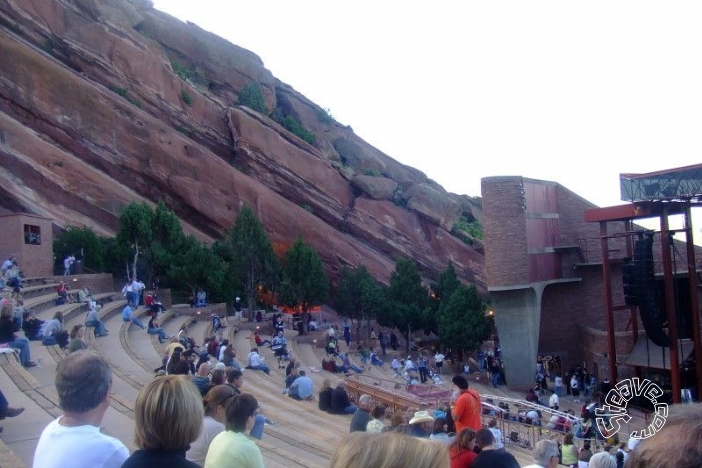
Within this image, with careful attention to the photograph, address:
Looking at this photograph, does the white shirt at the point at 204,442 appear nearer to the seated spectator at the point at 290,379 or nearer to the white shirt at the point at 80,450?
the white shirt at the point at 80,450

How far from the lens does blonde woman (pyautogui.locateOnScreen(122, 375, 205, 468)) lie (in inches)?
124

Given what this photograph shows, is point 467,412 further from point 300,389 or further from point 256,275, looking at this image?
point 256,275

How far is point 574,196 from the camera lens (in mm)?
35594

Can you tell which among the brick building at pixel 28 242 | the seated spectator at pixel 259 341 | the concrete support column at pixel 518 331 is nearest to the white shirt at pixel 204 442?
the seated spectator at pixel 259 341

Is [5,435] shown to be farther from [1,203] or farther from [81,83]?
[81,83]

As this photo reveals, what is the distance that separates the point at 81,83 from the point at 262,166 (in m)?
12.6

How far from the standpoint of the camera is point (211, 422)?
518cm

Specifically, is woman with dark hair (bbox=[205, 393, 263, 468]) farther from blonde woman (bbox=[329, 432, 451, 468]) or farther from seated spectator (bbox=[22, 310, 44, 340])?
seated spectator (bbox=[22, 310, 44, 340])

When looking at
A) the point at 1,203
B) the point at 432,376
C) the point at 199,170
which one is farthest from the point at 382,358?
the point at 1,203

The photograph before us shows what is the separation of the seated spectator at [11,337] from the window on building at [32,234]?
18.5 meters

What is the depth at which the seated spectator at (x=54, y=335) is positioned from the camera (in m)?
15.0

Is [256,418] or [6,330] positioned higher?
[6,330]

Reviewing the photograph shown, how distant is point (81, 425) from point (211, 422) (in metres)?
1.86

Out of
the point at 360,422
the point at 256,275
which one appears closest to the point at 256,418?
the point at 360,422
